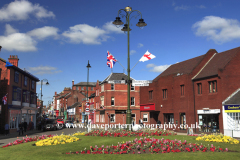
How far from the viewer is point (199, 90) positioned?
32.0m

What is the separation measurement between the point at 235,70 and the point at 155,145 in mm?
21131

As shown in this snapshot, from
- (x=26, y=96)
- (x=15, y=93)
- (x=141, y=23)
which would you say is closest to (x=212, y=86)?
(x=141, y=23)

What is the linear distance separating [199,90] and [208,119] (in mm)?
3989

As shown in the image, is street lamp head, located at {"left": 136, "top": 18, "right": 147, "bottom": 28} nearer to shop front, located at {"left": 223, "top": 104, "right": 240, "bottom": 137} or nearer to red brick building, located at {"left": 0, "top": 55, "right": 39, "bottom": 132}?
shop front, located at {"left": 223, "top": 104, "right": 240, "bottom": 137}

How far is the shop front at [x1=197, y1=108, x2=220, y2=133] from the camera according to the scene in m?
28.7

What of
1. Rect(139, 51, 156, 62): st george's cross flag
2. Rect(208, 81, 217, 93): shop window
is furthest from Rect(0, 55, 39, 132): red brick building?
Rect(208, 81, 217, 93): shop window

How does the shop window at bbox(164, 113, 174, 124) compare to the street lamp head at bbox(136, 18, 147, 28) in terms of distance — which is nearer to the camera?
the street lamp head at bbox(136, 18, 147, 28)

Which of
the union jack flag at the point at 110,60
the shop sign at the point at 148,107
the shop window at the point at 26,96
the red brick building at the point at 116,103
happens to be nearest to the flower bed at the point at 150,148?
the union jack flag at the point at 110,60

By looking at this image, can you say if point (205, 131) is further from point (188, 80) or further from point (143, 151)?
point (143, 151)

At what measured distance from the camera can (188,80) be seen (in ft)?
108

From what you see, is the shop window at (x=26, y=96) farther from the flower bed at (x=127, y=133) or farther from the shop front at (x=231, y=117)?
the shop front at (x=231, y=117)

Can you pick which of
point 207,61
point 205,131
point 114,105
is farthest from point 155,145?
point 114,105

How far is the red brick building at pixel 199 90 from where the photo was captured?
92.9ft

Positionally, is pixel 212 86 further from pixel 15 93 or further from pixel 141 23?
pixel 15 93
